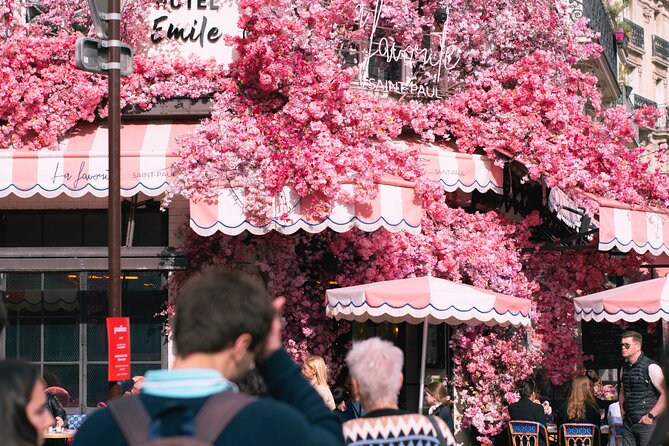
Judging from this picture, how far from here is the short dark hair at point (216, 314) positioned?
10.4 feet

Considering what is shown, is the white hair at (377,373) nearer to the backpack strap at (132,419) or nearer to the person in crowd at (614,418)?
the backpack strap at (132,419)

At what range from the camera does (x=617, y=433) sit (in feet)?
41.3

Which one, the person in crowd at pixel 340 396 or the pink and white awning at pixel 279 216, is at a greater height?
the pink and white awning at pixel 279 216

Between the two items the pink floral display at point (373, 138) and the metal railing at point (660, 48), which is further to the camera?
the metal railing at point (660, 48)

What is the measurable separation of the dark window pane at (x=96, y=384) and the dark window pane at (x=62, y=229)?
5.21ft

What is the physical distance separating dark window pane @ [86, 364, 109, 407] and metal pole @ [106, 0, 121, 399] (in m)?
3.72

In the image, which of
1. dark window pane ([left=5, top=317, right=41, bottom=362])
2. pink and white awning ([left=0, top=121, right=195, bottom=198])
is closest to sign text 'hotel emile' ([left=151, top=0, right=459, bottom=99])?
pink and white awning ([left=0, top=121, right=195, bottom=198])

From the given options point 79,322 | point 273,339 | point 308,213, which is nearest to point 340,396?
point 308,213

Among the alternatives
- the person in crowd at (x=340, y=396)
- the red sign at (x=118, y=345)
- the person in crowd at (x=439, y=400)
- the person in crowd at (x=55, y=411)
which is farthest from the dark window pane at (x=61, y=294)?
the person in crowd at (x=439, y=400)

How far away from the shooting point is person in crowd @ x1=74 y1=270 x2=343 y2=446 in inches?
119

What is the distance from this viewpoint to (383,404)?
5.12m

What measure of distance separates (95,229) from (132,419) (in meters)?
11.9

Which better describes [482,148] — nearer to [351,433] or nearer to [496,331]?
[496,331]

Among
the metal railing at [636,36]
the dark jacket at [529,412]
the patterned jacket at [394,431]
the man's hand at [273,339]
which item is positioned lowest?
the dark jacket at [529,412]
